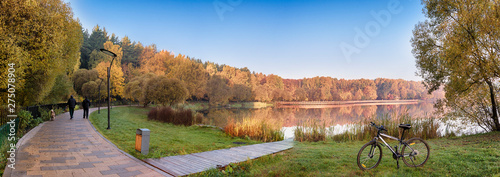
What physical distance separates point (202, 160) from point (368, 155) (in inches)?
155

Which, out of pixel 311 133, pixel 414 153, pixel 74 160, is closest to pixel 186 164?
pixel 74 160

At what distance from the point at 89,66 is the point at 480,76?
192ft

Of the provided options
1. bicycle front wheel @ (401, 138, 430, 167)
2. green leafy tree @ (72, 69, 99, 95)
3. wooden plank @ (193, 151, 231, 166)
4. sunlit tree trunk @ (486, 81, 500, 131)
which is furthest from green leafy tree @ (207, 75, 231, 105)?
bicycle front wheel @ (401, 138, 430, 167)

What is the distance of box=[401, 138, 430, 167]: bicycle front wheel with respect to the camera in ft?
17.5

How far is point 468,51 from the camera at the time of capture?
9617 millimetres

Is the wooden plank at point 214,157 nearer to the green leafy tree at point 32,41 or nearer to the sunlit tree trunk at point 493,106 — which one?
the green leafy tree at point 32,41

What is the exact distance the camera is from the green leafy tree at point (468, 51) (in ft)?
30.9

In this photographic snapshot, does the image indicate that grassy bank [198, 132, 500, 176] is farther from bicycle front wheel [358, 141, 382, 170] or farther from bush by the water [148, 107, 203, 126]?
bush by the water [148, 107, 203, 126]

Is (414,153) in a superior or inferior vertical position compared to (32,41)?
inferior

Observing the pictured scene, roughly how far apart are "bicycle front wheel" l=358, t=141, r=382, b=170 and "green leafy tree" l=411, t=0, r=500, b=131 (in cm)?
730

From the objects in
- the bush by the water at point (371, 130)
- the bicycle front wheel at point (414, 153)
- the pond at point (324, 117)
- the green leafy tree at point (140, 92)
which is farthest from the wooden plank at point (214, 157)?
the green leafy tree at point (140, 92)

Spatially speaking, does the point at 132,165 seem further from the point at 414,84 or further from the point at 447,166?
the point at 414,84

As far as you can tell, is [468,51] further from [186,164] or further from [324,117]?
[324,117]

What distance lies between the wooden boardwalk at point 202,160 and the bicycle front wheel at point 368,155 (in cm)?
253
